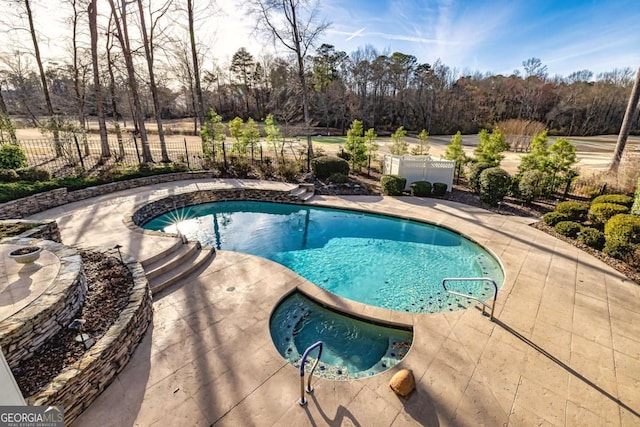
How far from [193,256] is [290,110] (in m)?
13.3

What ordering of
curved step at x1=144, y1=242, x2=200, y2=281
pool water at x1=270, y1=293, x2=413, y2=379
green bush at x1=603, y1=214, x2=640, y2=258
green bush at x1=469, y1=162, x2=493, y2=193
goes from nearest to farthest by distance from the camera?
pool water at x1=270, y1=293, x2=413, y2=379
curved step at x1=144, y1=242, x2=200, y2=281
green bush at x1=603, y1=214, x2=640, y2=258
green bush at x1=469, y1=162, x2=493, y2=193

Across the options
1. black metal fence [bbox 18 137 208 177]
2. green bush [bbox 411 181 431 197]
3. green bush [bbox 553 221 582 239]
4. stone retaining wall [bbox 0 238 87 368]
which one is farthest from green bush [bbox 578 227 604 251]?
black metal fence [bbox 18 137 208 177]

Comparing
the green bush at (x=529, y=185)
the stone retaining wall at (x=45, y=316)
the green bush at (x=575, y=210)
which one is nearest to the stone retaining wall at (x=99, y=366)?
the stone retaining wall at (x=45, y=316)

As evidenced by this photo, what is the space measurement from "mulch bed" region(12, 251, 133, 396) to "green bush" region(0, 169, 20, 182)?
23.4 ft

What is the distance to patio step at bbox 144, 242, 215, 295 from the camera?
5.75m

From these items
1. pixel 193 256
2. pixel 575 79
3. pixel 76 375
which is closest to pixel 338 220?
pixel 193 256

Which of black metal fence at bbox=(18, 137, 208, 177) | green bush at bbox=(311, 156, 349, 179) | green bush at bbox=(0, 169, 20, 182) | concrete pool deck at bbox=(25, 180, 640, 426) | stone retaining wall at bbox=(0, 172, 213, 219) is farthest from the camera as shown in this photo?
green bush at bbox=(311, 156, 349, 179)

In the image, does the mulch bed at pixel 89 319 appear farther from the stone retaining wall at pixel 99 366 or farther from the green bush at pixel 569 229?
the green bush at pixel 569 229

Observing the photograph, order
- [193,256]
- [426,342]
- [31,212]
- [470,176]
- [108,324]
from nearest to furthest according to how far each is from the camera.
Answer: [108,324], [426,342], [193,256], [31,212], [470,176]

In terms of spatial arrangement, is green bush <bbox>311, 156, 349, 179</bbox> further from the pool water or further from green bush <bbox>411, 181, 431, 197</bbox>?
the pool water

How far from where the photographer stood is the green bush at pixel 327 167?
13781 mm

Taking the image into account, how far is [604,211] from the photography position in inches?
325

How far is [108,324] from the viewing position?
4047mm

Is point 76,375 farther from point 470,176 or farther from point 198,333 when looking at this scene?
point 470,176
